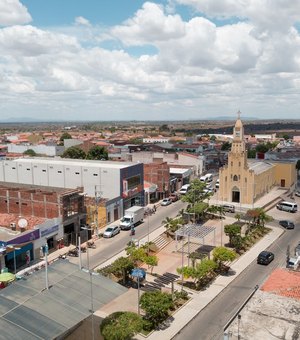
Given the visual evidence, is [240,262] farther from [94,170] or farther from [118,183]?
[94,170]

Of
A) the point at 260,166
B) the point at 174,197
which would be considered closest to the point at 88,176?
the point at 174,197

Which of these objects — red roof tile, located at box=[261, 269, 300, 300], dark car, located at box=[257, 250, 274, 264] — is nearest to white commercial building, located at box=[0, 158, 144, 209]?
dark car, located at box=[257, 250, 274, 264]

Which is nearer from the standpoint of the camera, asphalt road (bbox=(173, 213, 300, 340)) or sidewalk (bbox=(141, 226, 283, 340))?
asphalt road (bbox=(173, 213, 300, 340))

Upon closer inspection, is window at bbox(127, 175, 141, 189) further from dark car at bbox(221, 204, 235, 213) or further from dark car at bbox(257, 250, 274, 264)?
dark car at bbox(257, 250, 274, 264)

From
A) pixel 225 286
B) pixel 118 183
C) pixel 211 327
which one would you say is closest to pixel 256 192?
pixel 118 183

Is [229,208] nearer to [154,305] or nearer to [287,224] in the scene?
[287,224]

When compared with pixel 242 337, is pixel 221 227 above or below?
below
